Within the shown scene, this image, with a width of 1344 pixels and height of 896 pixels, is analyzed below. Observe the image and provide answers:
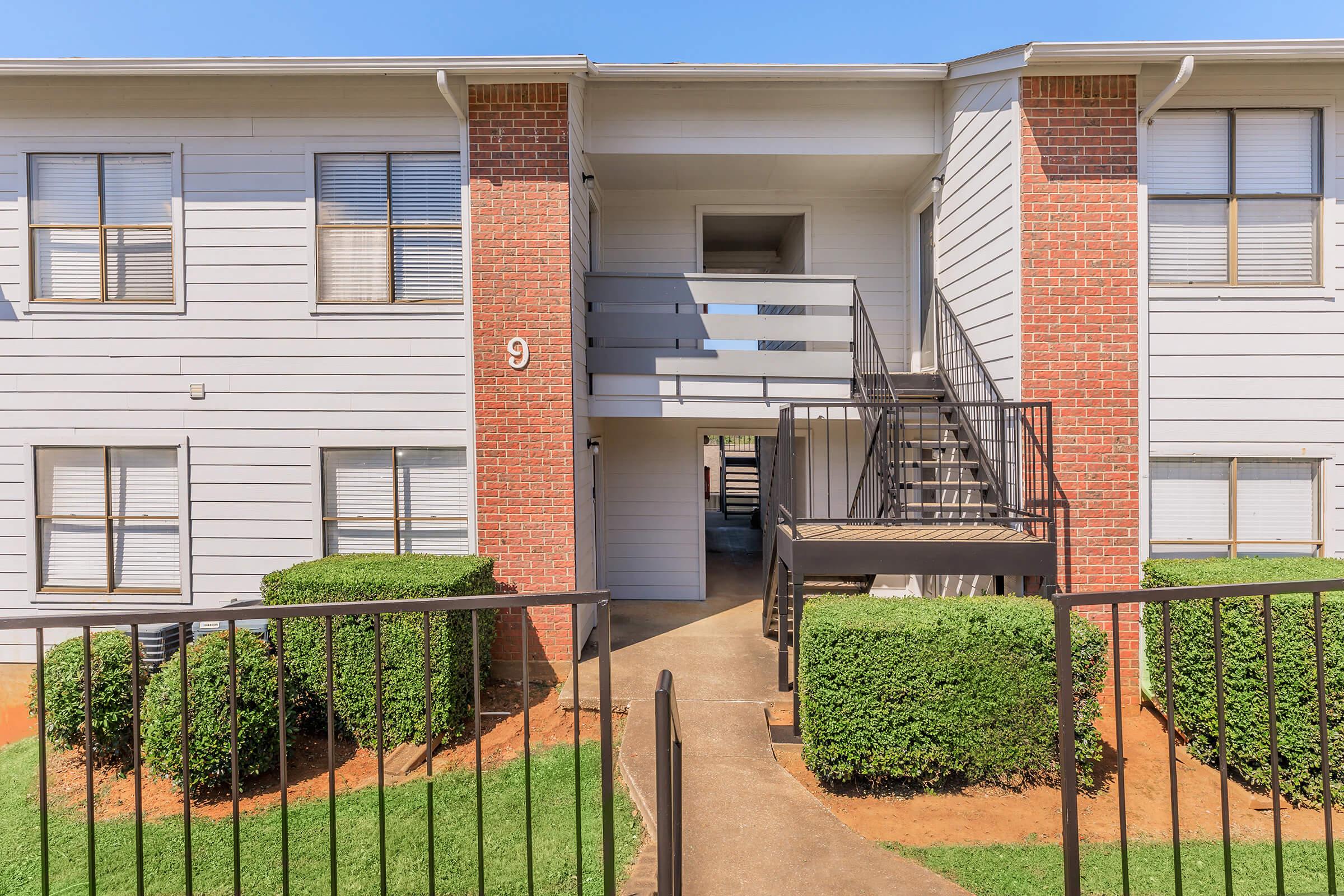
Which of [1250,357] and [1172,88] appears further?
[1250,357]

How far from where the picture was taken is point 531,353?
260 inches

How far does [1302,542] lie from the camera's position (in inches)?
242

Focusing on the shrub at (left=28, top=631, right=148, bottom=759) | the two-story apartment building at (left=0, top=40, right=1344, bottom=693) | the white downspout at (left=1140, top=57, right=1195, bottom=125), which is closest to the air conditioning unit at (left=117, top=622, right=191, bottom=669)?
the shrub at (left=28, top=631, right=148, bottom=759)

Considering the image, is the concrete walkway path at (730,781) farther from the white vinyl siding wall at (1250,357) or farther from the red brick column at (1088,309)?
the white vinyl siding wall at (1250,357)

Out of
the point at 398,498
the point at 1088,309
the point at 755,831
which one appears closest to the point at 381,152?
the point at 398,498

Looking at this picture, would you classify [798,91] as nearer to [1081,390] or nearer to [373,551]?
[1081,390]

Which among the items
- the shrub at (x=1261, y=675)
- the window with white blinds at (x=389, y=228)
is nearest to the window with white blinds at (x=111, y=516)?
the window with white blinds at (x=389, y=228)

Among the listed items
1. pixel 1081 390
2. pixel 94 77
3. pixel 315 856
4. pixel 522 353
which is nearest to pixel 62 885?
pixel 315 856

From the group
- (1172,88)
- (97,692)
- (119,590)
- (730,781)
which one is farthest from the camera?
(119,590)

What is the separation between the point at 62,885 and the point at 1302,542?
981 cm

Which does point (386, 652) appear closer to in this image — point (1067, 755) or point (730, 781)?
point (730, 781)

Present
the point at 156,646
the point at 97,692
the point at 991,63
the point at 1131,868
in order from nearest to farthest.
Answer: the point at 1131,868, the point at 97,692, the point at 156,646, the point at 991,63

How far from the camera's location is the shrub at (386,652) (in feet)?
17.5

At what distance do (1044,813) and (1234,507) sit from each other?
12.4 ft
